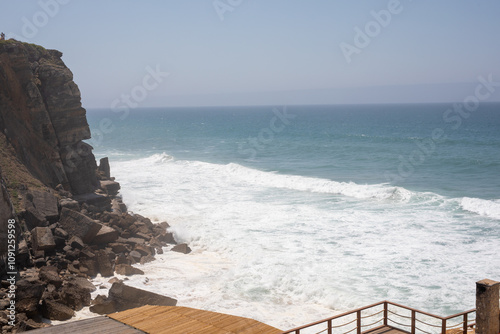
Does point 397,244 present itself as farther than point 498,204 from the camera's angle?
No

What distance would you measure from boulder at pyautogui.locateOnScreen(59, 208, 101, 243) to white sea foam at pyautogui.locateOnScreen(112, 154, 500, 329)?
10.2ft

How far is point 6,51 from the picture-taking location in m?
27.5

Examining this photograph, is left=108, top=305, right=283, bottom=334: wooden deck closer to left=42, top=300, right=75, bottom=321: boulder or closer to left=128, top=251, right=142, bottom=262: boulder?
left=42, top=300, right=75, bottom=321: boulder

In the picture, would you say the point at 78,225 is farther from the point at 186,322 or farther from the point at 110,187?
the point at 110,187

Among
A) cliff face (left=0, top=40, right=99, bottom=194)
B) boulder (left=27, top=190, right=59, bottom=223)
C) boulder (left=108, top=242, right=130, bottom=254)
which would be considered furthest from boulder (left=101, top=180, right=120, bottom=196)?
boulder (left=108, top=242, right=130, bottom=254)

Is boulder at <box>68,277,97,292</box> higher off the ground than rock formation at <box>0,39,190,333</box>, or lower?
lower

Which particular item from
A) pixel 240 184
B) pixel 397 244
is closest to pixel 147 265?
pixel 397 244

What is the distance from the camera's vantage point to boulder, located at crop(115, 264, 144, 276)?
19531 mm

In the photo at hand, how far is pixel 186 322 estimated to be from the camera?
12641 mm

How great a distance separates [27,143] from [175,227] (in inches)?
397

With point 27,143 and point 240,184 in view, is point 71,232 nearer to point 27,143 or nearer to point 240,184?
point 27,143

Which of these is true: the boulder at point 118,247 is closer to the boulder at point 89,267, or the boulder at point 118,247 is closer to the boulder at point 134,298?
the boulder at point 89,267

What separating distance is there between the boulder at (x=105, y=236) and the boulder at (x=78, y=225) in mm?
317

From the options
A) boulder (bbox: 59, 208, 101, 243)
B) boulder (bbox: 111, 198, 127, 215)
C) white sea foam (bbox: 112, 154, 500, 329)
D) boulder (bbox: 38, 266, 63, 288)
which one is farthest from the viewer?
boulder (bbox: 111, 198, 127, 215)
